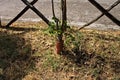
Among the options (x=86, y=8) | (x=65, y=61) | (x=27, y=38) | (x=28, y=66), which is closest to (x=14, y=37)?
(x=27, y=38)

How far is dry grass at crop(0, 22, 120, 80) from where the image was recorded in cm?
444

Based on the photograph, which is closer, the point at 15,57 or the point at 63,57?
the point at 63,57

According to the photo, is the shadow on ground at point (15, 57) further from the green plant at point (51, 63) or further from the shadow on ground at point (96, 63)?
the shadow on ground at point (96, 63)

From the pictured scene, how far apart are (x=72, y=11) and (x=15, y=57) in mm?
2104

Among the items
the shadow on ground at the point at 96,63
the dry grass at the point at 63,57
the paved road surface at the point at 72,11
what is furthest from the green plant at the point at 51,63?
the paved road surface at the point at 72,11

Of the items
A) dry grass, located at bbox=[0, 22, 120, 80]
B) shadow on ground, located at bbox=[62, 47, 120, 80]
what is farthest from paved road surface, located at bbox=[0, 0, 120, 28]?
shadow on ground, located at bbox=[62, 47, 120, 80]

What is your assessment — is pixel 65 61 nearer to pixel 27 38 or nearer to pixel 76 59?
pixel 76 59

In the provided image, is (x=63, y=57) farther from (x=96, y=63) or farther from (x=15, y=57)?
(x=15, y=57)

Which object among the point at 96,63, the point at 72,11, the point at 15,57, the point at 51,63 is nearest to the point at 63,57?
the point at 51,63

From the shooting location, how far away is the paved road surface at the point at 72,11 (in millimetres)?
6034

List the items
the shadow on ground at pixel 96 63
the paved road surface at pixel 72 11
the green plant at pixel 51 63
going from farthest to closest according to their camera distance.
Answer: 1. the paved road surface at pixel 72 11
2. the green plant at pixel 51 63
3. the shadow on ground at pixel 96 63

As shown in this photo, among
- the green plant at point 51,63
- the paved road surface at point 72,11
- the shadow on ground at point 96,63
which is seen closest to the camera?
the shadow on ground at point 96,63

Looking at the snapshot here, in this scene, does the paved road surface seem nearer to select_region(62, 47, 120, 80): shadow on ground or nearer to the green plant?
select_region(62, 47, 120, 80): shadow on ground

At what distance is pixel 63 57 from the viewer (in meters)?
4.67
